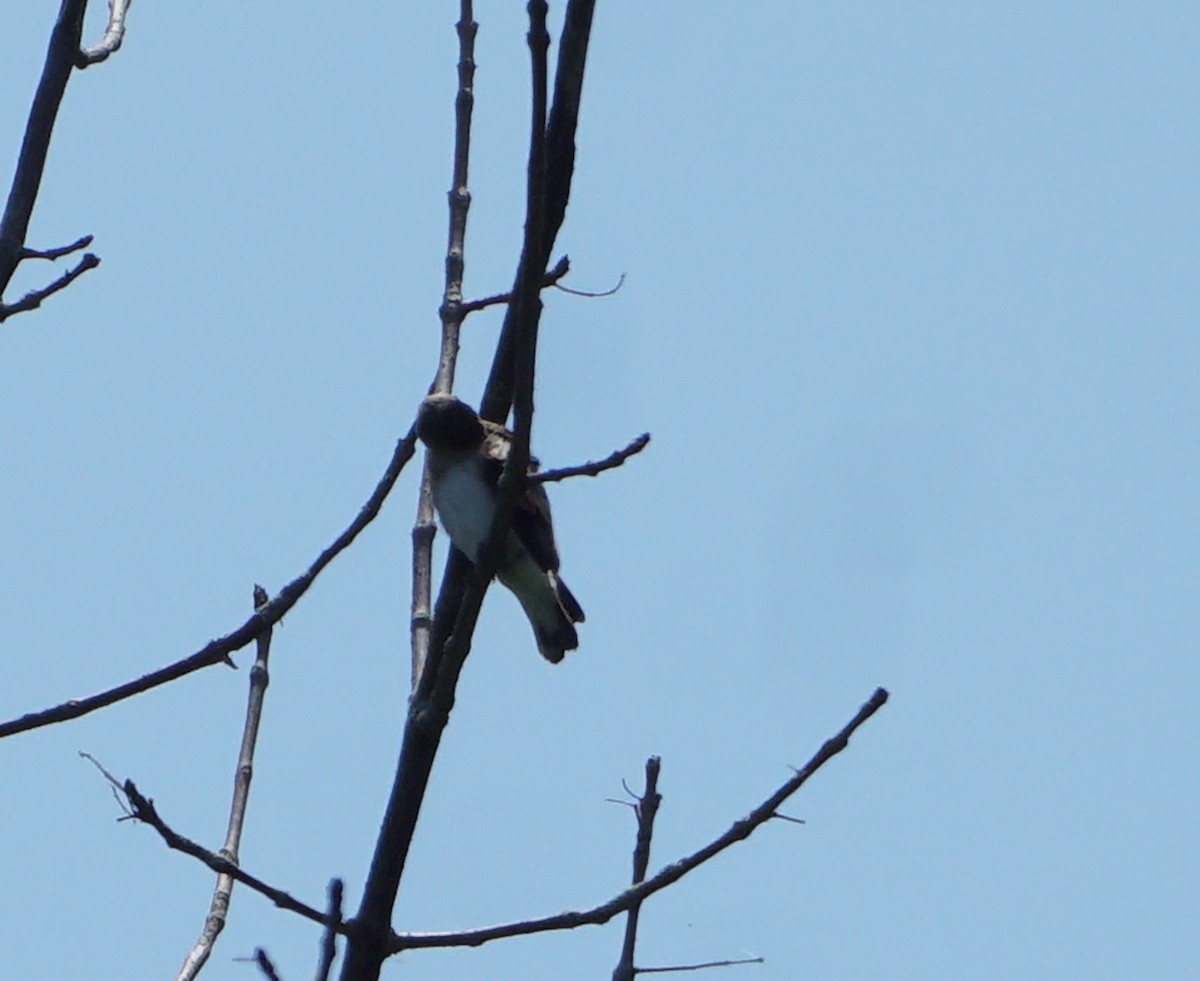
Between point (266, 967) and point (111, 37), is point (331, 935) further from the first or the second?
point (111, 37)

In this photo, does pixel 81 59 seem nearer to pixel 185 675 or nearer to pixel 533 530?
pixel 185 675

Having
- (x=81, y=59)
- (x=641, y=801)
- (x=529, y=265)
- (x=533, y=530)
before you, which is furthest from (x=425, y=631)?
(x=533, y=530)

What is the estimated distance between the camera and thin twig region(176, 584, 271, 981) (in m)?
3.24

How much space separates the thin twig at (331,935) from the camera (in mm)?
2379

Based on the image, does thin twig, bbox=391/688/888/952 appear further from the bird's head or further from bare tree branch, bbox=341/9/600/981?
the bird's head

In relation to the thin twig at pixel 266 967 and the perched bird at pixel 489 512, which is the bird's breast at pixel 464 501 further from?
the thin twig at pixel 266 967

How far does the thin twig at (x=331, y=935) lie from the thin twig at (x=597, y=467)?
89cm

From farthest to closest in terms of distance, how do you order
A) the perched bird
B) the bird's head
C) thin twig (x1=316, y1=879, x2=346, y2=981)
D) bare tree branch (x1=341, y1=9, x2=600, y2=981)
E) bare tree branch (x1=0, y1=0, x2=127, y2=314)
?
1. the perched bird
2. the bird's head
3. bare tree branch (x1=0, y1=0, x2=127, y2=314)
4. bare tree branch (x1=341, y1=9, x2=600, y2=981)
5. thin twig (x1=316, y1=879, x2=346, y2=981)

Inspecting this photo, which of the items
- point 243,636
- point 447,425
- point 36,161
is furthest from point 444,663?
point 447,425

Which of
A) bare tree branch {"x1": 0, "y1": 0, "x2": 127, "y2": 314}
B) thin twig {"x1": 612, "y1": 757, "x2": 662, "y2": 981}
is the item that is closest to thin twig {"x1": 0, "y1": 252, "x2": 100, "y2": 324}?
bare tree branch {"x1": 0, "y1": 0, "x2": 127, "y2": 314}

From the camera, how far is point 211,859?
2959 mm

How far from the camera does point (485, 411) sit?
3484 mm

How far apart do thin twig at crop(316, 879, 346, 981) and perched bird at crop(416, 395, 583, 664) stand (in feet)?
7.42

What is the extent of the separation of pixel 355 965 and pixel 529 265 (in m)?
1.20
